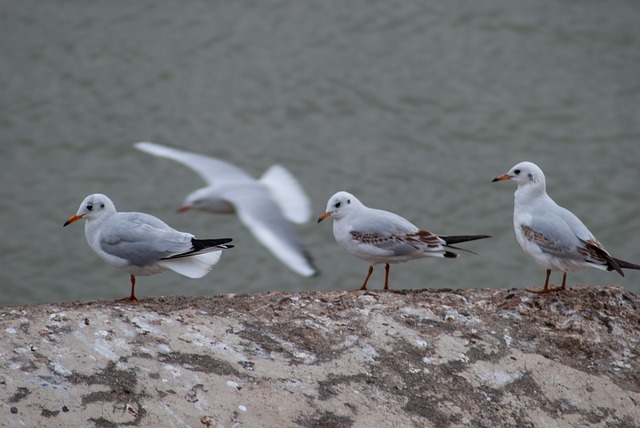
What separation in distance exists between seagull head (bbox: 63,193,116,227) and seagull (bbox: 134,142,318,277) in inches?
50.3

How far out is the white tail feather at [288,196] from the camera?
7273mm

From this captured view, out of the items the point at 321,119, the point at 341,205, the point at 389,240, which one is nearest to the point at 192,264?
the point at 341,205

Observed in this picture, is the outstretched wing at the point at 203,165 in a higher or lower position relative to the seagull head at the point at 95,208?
lower

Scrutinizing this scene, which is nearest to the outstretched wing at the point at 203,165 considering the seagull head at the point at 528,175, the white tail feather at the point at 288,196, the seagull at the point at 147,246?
the white tail feather at the point at 288,196

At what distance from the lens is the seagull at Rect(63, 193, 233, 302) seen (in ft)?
18.0

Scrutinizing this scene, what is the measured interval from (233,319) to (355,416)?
3.35 ft

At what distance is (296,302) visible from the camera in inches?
217

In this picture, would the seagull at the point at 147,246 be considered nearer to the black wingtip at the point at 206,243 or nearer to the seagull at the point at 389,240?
the black wingtip at the point at 206,243

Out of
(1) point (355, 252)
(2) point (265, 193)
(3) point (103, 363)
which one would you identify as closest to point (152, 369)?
(3) point (103, 363)

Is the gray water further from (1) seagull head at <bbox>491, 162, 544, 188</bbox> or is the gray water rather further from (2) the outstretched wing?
(1) seagull head at <bbox>491, 162, 544, 188</bbox>

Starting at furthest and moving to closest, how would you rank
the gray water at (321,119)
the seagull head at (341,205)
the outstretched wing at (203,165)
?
the gray water at (321,119)
the outstretched wing at (203,165)
the seagull head at (341,205)

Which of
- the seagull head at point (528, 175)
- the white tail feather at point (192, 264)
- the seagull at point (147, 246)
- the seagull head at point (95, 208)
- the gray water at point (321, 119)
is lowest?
the gray water at point (321, 119)

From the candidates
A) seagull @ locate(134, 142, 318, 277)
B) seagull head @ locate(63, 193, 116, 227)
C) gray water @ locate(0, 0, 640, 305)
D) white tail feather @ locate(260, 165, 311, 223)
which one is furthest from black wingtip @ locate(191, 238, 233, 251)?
gray water @ locate(0, 0, 640, 305)

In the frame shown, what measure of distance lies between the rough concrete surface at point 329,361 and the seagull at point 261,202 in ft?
3.25
